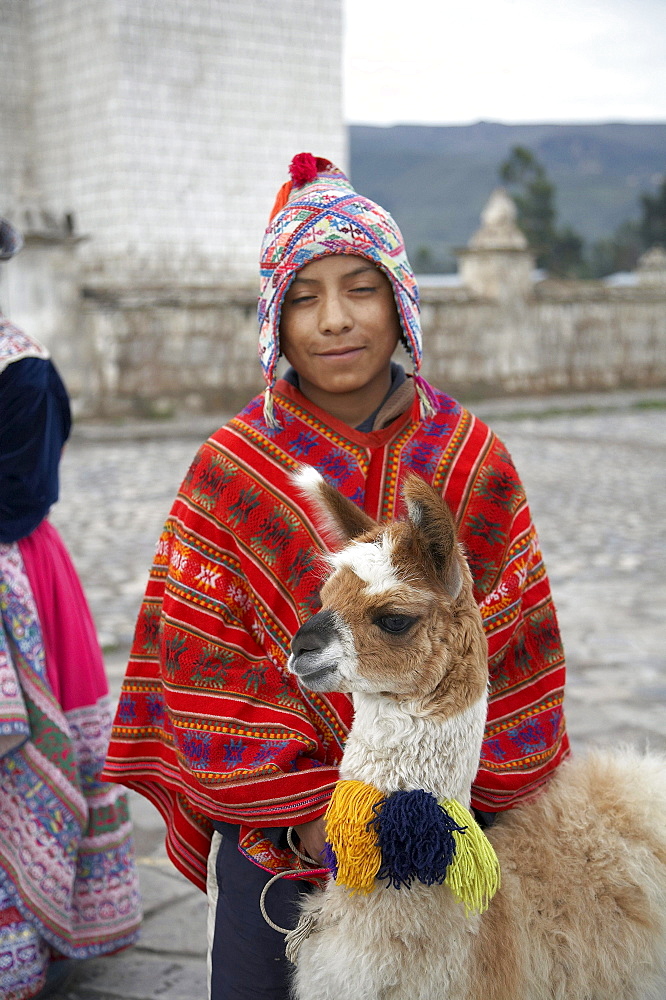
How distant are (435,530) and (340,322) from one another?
67cm

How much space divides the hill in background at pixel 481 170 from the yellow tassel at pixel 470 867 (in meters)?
99.1

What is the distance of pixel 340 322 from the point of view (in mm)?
2154

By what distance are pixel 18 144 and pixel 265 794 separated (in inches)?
818

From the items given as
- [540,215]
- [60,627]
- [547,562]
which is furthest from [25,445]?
[540,215]

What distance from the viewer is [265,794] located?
197 centimetres

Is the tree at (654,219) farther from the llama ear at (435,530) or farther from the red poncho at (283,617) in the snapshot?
the llama ear at (435,530)

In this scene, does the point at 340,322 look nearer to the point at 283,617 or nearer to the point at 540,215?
the point at 283,617

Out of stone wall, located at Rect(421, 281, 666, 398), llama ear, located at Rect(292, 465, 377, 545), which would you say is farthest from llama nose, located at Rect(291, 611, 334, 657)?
stone wall, located at Rect(421, 281, 666, 398)

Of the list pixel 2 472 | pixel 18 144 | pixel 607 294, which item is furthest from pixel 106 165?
pixel 2 472

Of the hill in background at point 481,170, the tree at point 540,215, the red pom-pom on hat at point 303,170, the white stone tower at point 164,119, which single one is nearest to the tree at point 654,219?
the tree at point 540,215

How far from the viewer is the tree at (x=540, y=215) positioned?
4697cm

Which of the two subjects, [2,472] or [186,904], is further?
[186,904]

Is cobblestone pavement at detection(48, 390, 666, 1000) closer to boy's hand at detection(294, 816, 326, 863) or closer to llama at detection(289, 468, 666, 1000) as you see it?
boy's hand at detection(294, 816, 326, 863)

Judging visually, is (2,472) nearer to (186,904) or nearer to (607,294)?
(186,904)
